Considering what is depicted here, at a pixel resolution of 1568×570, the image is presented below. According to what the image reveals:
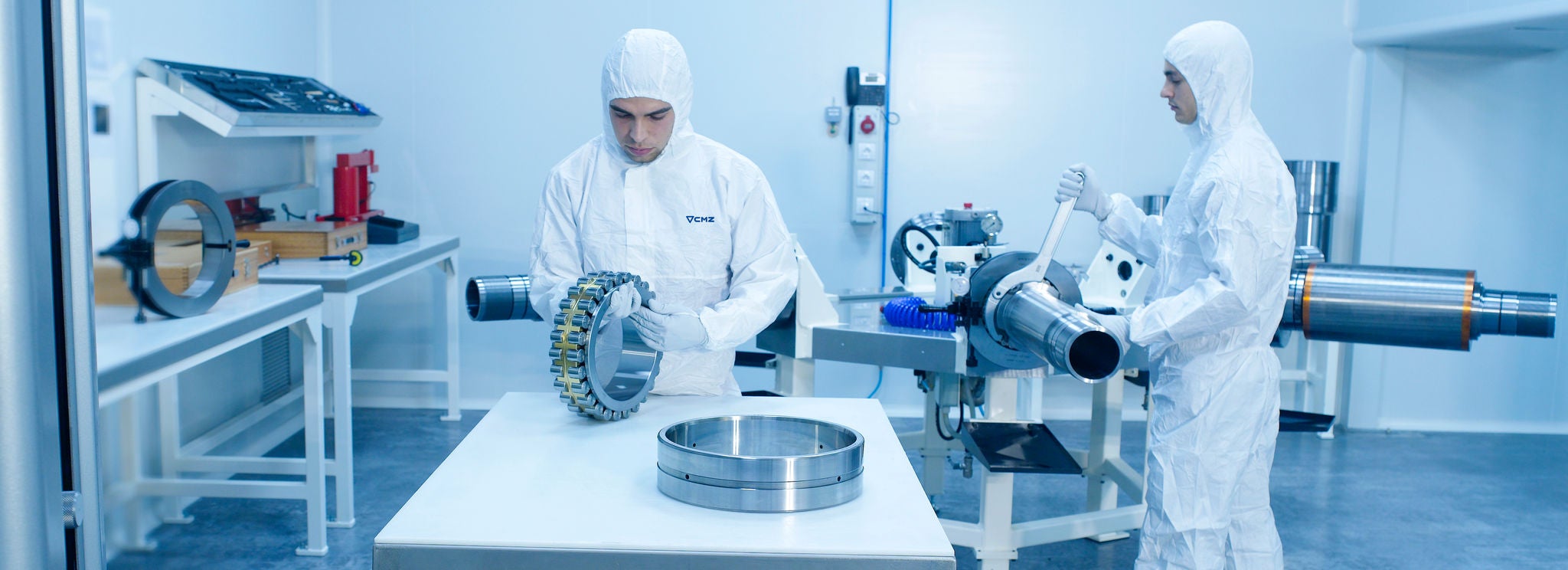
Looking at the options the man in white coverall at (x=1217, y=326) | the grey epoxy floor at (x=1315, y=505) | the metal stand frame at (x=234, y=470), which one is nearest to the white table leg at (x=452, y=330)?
the grey epoxy floor at (x=1315, y=505)

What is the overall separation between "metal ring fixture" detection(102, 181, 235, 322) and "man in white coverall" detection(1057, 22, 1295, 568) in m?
1.83

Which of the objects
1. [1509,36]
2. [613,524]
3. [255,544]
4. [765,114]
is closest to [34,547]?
[613,524]

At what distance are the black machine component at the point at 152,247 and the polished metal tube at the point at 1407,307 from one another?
2.19 metres

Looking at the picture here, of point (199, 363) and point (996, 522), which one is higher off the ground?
point (199, 363)

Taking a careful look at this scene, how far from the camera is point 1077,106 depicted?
404 cm

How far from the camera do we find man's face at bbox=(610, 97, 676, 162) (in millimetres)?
1811

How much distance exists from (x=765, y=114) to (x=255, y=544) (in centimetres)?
216

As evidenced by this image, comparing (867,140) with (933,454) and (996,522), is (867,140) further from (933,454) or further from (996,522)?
(996,522)

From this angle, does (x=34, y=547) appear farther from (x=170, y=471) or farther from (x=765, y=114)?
(x=765, y=114)

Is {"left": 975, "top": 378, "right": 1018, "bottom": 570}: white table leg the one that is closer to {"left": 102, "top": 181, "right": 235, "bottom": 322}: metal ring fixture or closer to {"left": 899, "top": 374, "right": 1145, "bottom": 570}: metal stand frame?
{"left": 899, "top": 374, "right": 1145, "bottom": 570}: metal stand frame

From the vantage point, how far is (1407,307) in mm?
2102

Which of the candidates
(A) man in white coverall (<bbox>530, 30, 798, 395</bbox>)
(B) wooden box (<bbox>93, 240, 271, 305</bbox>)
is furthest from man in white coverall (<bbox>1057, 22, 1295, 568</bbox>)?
(B) wooden box (<bbox>93, 240, 271, 305</bbox>)

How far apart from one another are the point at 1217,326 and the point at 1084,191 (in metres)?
0.54

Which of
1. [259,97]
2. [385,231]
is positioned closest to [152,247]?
[259,97]
